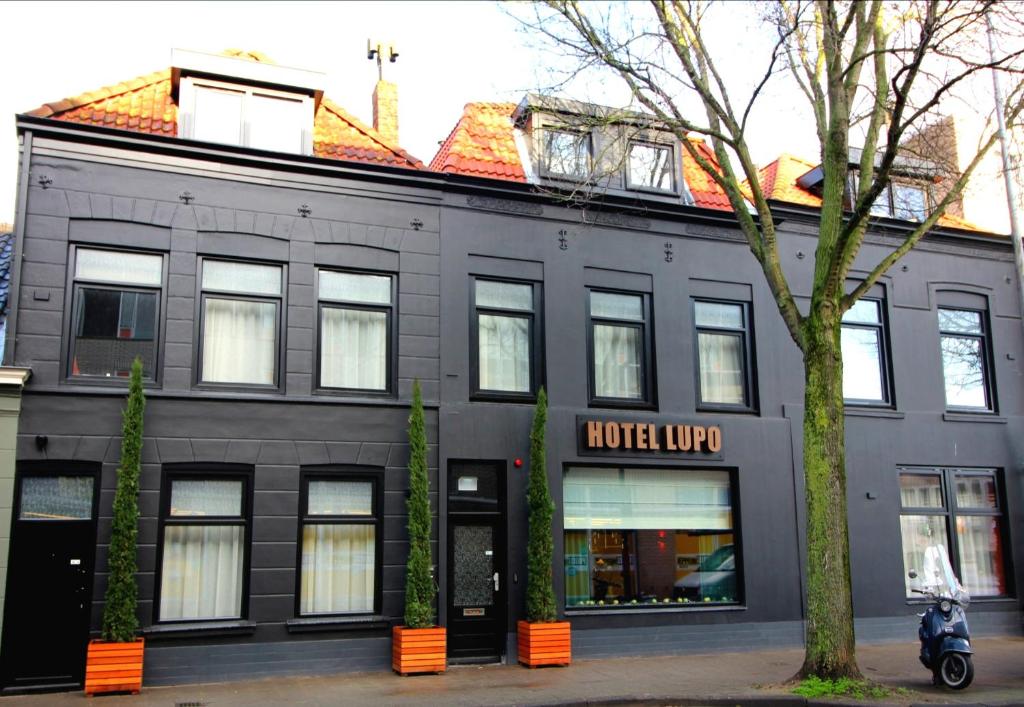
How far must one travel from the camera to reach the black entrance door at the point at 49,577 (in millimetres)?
11680

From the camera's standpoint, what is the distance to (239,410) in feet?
43.2

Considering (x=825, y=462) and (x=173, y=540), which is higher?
(x=825, y=462)

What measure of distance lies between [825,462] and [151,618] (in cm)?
892

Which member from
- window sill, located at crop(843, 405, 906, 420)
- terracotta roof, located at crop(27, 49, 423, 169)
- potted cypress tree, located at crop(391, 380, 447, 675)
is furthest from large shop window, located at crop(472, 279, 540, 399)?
window sill, located at crop(843, 405, 906, 420)

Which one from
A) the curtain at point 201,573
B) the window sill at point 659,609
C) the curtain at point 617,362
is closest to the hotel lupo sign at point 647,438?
the curtain at point 617,362

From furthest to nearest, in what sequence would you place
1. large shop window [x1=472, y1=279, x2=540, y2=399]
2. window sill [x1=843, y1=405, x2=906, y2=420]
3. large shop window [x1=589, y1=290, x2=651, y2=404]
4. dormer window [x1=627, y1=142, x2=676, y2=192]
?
window sill [x1=843, y1=405, x2=906, y2=420]
dormer window [x1=627, y1=142, x2=676, y2=192]
large shop window [x1=589, y1=290, x2=651, y2=404]
large shop window [x1=472, y1=279, x2=540, y2=399]

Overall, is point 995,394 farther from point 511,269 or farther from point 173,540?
point 173,540

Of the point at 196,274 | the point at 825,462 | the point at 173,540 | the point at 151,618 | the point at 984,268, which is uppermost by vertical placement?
the point at 984,268

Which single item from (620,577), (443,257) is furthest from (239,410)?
(620,577)

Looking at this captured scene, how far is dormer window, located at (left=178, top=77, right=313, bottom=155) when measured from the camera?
549 inches

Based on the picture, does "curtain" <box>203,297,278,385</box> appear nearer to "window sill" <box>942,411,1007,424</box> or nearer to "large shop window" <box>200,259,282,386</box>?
"large shop window" <box>200,259,282,386</box>

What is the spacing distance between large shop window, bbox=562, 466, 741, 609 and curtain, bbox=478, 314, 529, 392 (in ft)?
5.80

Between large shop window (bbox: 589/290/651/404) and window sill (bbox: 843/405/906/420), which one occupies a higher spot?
large shop window (bbox: 589/290/651/404)

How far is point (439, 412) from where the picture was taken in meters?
14.3
